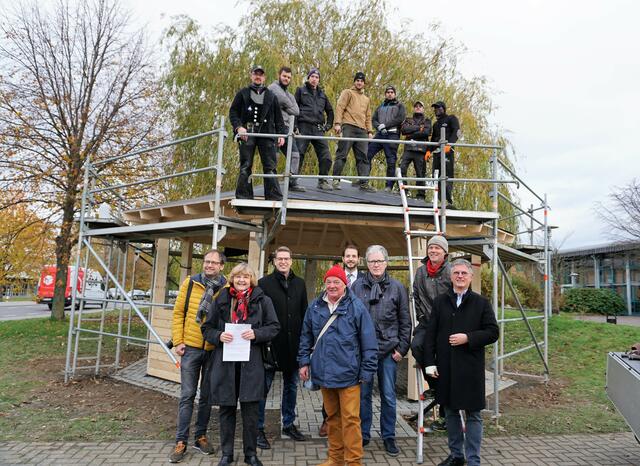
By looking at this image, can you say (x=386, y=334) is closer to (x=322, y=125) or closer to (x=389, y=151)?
(x=322, y=125)

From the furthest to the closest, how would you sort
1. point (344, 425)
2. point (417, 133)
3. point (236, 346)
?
point (417, 133)
point (236, 346)
point (344, 425)

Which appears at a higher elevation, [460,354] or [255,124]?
[255,124]

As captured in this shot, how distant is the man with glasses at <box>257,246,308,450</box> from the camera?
15.2 ft

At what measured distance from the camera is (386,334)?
4.43 meters

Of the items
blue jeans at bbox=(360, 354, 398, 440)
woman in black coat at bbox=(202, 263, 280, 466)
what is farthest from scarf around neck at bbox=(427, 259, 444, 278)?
woman in black coat at bbox=(202, 263, 280, 466)

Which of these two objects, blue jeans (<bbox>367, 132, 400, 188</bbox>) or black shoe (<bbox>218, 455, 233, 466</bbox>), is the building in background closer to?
blue jeans (<bbox>367, 132, 400, 188</bbox>)

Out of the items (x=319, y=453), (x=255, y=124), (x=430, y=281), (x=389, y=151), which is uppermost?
(x=389, y=151)

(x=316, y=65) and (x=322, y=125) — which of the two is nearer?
(x=322, y=125)

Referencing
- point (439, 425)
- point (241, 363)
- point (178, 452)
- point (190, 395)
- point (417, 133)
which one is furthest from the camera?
point (417, 133)

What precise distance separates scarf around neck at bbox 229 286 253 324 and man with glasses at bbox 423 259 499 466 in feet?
5.32

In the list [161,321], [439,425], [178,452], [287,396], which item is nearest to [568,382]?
[439,425]

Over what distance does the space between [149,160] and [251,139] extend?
31.1 ft

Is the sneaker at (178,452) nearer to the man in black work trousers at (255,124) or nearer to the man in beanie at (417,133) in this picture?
the man in black work trousers at (255,124)

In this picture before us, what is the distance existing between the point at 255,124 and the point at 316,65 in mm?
6596
